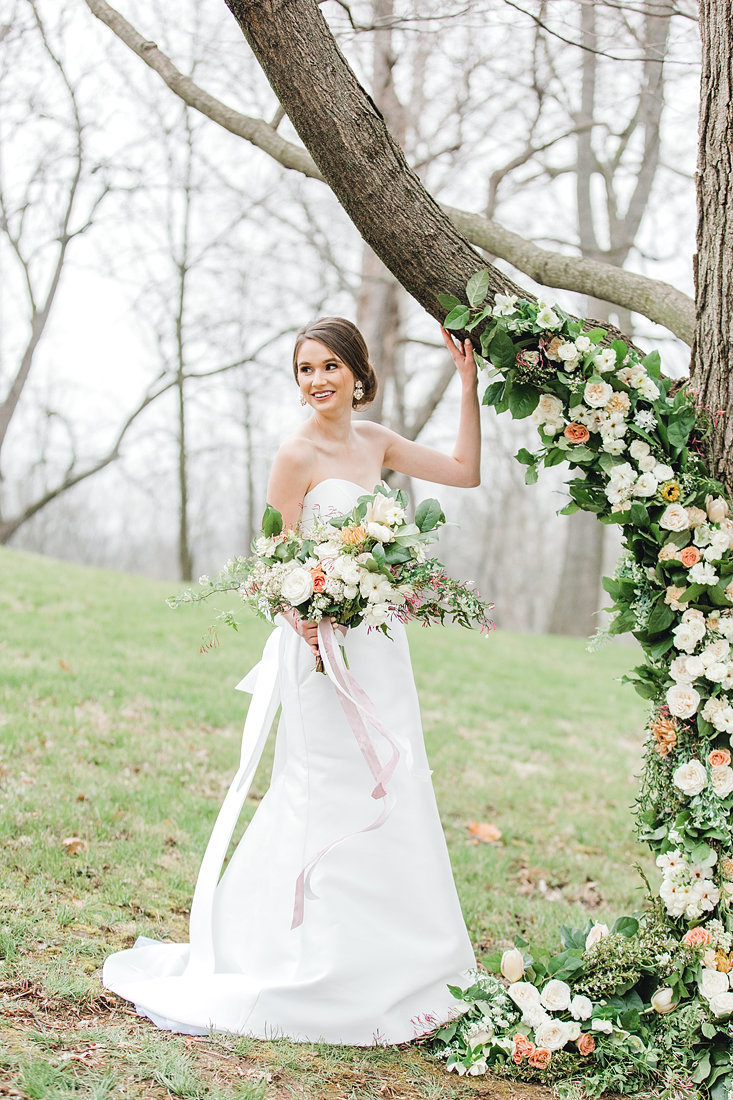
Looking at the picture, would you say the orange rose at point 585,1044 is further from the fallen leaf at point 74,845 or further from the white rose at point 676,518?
the fallen leaf at point 74,845

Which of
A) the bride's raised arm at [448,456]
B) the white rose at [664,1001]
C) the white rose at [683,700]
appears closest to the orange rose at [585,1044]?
the white rose at [664,1001]

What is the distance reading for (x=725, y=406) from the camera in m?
3.37

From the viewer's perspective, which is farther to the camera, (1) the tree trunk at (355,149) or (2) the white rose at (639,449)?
(2) the white rose at (639,449)

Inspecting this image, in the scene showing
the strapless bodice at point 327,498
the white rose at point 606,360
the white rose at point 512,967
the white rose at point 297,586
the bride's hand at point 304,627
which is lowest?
the white rose at point 512,967

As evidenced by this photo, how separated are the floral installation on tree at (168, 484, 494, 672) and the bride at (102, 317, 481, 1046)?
7.7 inches

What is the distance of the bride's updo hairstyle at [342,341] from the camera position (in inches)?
147

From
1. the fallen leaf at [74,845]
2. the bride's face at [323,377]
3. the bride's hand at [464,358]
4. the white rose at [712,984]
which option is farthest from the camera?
the fallen leaf at [74,845]

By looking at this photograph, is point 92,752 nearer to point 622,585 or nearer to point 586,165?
point 622,585

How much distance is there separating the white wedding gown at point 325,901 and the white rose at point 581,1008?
0.42 m

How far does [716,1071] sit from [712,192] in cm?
315

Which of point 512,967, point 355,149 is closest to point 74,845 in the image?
point 512,967

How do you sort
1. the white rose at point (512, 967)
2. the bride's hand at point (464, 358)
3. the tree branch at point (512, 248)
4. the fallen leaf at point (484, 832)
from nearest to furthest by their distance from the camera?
the white rose at point (512, 967) < the bride's hand at point (464, 358) < the tree branch at point (512, 248) < the fallen leaf at point (484, 832)

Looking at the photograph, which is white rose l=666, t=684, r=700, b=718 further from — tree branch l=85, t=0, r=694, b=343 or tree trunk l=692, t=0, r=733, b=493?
tree branch l=85, t=0, r=694, b=343

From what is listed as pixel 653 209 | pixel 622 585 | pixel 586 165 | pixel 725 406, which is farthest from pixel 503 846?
pixel 653 209
